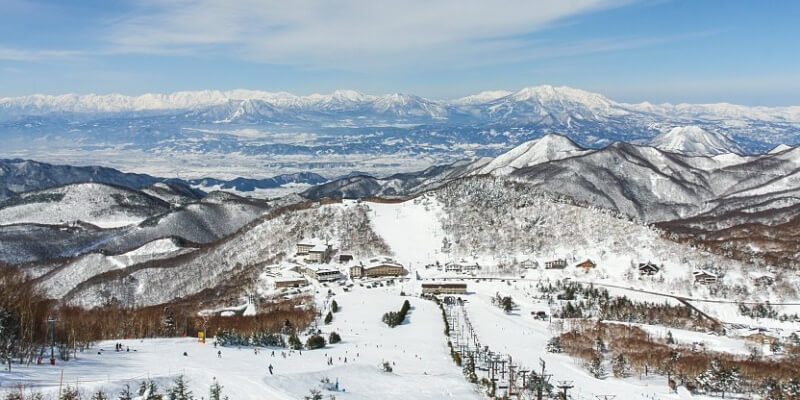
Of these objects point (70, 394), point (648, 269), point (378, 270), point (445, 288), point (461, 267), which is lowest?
point (70, 394)

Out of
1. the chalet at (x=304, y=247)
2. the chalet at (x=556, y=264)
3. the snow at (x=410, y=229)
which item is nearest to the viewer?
the chalet at (x=556, y=264)

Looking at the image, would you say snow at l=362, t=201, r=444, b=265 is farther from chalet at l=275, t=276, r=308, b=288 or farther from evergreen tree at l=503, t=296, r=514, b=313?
evergreen tree at l=503, t=296, r=514, b=313

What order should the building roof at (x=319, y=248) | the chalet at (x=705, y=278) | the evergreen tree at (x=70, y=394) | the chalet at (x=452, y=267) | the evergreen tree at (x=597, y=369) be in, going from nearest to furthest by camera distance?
the evergreen tree at (x=70, y=394) → the evergreen tree at (x=597, y=369) → the chalet at (x=705, y=278) → the chalet at (x=452, y=267) → the building roof at (x=319, y=248)

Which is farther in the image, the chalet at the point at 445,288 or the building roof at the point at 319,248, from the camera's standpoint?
the building roof at the point at 319,248

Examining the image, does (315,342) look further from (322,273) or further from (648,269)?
(648,269)

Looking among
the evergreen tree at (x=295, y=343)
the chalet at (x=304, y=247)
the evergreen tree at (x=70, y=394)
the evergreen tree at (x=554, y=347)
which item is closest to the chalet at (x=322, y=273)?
the chalet at (x=304, y=247)

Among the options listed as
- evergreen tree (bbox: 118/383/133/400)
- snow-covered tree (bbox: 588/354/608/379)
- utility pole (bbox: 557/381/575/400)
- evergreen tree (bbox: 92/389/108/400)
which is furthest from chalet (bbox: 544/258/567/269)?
evergreen tree (bbox: 92/389/108/400)

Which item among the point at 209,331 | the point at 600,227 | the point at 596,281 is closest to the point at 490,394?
the point at 209,331

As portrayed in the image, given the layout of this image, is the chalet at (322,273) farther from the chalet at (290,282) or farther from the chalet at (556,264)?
the chalet at (556,264)

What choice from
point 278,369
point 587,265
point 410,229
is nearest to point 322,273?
point 410,229
